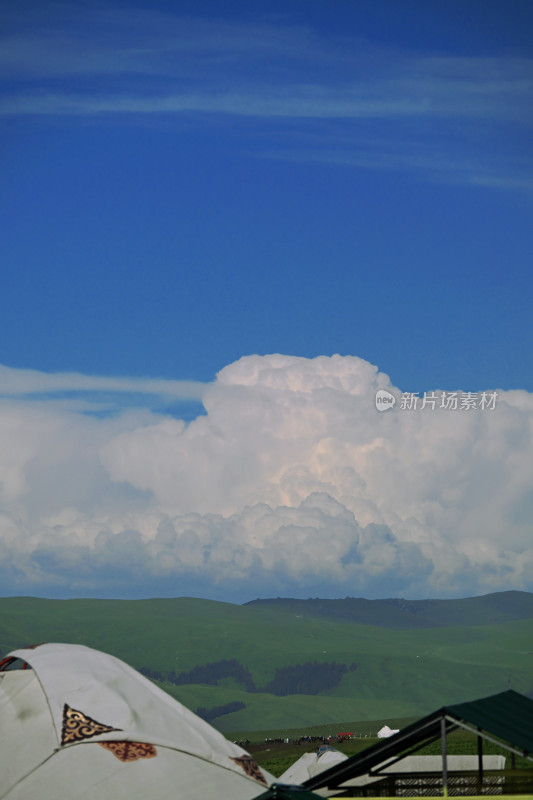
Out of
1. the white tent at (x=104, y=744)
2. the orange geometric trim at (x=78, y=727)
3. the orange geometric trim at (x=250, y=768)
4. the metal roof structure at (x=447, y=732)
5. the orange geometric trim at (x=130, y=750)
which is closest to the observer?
the metal roof structure at (x=447, y=732)

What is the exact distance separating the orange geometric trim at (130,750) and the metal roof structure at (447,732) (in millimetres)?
6524

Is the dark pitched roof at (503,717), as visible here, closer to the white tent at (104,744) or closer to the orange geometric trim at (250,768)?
the white tent at (104,744)

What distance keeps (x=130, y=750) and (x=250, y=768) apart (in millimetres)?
3421

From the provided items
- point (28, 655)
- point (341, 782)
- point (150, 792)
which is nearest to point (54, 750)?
point (150, 792)

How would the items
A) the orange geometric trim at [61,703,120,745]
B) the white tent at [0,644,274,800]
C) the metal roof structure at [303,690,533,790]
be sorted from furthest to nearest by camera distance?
the orange geometric trim at [61,703,120,745] < the white tent at [0,644,274,800] < the metal roof structure at [303,690,533,790]

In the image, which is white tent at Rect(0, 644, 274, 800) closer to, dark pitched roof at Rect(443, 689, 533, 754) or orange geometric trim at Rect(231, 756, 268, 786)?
orange geometric trim at Rect(231, 756, 268, 786)

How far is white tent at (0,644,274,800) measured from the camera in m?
26.2

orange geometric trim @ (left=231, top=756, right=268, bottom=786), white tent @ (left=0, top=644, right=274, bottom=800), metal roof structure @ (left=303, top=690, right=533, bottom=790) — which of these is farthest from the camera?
orange geometric trim @ (left=231, top=756, right=268, bottom=786)

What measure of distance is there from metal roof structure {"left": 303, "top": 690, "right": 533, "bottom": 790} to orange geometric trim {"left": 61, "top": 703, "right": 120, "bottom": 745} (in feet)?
25.6

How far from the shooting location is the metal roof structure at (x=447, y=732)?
2055cm

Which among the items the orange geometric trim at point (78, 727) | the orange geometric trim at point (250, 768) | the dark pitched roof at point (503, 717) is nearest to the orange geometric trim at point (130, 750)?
the orange geometric trim at point (78, 727)

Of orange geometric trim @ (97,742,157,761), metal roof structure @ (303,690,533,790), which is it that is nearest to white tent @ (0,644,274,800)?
orange geometric trim @ (97,742,157,761)

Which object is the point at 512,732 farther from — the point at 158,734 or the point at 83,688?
the point at 83,688

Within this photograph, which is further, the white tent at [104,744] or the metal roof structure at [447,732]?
the white tent at [104,744]
